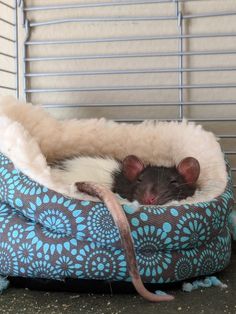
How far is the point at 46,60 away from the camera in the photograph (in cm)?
187

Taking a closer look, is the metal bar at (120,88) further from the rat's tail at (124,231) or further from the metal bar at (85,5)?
the rat's tail at (124,231)

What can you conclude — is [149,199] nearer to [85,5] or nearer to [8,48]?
[85,5]

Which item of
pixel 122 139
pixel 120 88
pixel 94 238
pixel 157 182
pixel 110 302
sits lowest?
pixel 110 302

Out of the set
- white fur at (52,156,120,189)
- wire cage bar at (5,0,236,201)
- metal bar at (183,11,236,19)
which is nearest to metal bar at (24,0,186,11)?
wire cage bar at (5,0,236,201)

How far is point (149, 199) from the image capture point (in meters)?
1.34

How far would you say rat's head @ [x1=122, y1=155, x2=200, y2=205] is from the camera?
4.46 ft

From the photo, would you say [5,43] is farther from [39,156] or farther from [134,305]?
[134,305]

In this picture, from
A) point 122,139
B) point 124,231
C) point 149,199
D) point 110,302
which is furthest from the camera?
point 122,139

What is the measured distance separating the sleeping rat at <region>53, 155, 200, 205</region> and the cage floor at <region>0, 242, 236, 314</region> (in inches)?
12.7

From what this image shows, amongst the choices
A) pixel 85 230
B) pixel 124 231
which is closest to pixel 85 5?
pixel 85 230

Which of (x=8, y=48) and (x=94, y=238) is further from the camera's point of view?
(x=8, y=48)

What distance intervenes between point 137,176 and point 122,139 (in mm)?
204

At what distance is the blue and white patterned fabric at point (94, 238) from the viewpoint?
105cm

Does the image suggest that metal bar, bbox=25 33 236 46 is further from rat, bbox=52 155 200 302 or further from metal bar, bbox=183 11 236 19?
rat, bbox=52 155 200 302
